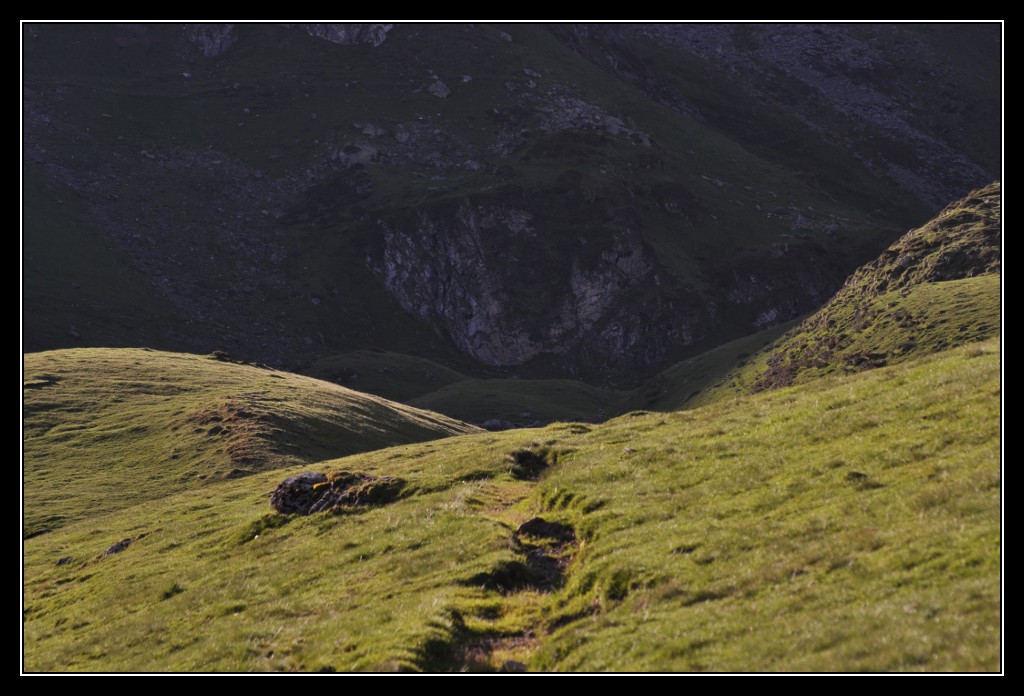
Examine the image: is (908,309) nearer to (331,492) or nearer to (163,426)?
(331,492)

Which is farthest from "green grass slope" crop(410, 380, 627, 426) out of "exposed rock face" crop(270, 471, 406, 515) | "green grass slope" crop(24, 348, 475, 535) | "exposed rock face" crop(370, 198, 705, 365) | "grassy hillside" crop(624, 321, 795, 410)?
"exposed rock face" crop(270, 471, 406, 515)

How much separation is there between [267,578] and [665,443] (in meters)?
18.5

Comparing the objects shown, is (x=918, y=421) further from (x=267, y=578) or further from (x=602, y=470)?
(x=267, y=578)

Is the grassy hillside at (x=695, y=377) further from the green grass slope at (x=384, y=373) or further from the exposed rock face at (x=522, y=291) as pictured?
the exposed rock face at (x=522, y=291)

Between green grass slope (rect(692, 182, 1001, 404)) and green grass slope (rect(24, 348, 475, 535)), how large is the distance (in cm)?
4181

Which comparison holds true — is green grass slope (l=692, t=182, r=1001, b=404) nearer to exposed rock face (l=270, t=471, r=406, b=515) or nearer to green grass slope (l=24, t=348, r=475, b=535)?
green grass slope (l=24, t=348, r=475, b=535)

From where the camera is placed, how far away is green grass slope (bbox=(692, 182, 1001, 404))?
81.3 m

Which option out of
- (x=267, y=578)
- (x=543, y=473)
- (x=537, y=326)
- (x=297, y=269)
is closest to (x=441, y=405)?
(x=537, y=326)

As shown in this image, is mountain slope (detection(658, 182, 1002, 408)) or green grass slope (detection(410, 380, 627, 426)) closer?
mountain slope (detection(658, 182, 1002, 408))

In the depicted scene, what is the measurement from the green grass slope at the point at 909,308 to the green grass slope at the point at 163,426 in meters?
41.8

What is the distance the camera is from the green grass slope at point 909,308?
81.3m

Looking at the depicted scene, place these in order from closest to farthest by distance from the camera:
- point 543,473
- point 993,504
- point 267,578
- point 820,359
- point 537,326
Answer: point 993,504, point 267,578, point 543,473, point 820,359, point 537,326

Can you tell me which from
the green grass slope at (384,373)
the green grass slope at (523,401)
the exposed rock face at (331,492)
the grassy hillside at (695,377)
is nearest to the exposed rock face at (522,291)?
the green grass slope at (384,373)

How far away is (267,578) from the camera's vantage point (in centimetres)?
3366
